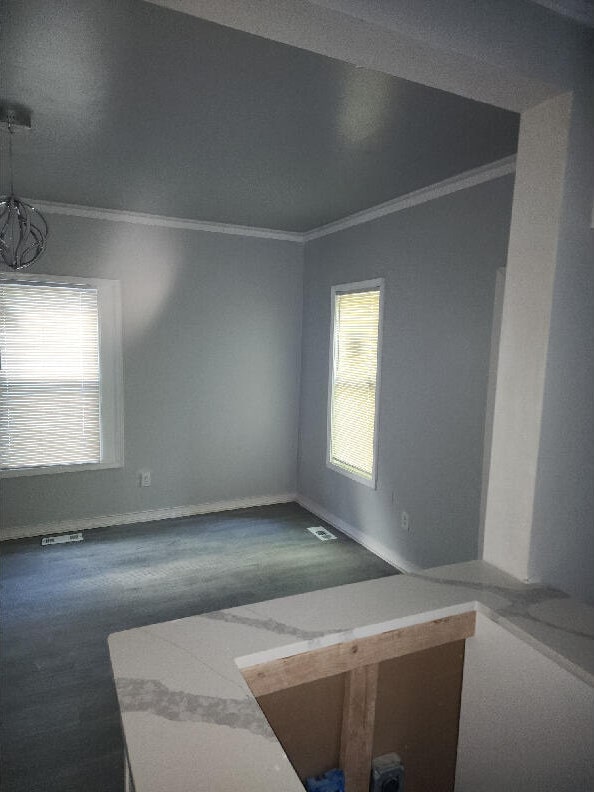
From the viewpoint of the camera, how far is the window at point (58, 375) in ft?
12.6

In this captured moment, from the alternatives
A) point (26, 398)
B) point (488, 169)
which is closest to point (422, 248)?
point (488, 169)

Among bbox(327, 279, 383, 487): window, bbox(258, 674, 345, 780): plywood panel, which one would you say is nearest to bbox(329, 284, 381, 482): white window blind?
bbox(327, 279, 383, 487): window

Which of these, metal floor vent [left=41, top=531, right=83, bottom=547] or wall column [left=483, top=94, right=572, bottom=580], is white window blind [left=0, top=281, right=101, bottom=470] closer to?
metal floor vent [left=41, top=531, right=83, bottom=547]

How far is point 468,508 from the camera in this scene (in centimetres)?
303

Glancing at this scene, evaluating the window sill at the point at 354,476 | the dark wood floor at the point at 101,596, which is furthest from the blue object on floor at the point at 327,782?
the window sill at the point at 354,476

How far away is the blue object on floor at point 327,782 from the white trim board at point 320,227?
271cm

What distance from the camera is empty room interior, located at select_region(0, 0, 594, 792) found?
121cm

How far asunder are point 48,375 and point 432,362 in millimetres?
2863

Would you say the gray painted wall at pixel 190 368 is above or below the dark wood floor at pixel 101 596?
above

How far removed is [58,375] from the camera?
399 cm

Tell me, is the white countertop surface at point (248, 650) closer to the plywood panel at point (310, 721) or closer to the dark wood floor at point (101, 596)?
the plywood panel at point (310, 721)

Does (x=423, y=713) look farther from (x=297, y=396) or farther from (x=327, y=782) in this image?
(x=297, y=396)

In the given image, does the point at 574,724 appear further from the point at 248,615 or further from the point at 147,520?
the point at 147,520

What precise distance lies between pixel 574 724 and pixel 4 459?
3.95 meters
